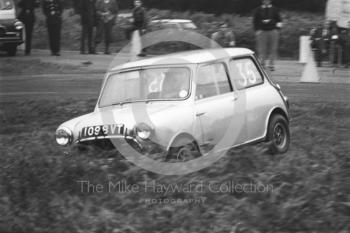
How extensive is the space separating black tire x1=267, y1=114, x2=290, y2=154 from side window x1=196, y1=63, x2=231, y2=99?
888mm

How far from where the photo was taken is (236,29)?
31.2m

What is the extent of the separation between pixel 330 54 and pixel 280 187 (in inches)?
683

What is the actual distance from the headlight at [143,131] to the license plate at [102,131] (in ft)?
0.64

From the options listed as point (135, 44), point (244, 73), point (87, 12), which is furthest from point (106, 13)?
point (244, 73)

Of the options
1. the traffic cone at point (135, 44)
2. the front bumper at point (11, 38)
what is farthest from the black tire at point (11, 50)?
the traffic cone at point (135, 44)

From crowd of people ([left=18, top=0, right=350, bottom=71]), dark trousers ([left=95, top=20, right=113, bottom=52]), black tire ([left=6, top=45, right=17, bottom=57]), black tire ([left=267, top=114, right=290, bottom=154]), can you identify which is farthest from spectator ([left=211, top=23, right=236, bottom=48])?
black tire ([left=267, top=114, right=290, bottom=154])

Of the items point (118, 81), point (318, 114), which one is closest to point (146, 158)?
point (118, 81)

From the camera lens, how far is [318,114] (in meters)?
14.6

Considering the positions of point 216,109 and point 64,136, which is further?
point 216,109

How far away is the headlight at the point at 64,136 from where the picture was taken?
367 inches

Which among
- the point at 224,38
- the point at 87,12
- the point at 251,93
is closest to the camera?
the point at 251,93

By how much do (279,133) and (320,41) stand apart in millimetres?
13300

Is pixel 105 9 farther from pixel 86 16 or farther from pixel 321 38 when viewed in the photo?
pixel 321 38

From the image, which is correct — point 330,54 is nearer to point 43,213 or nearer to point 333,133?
point 333,133
